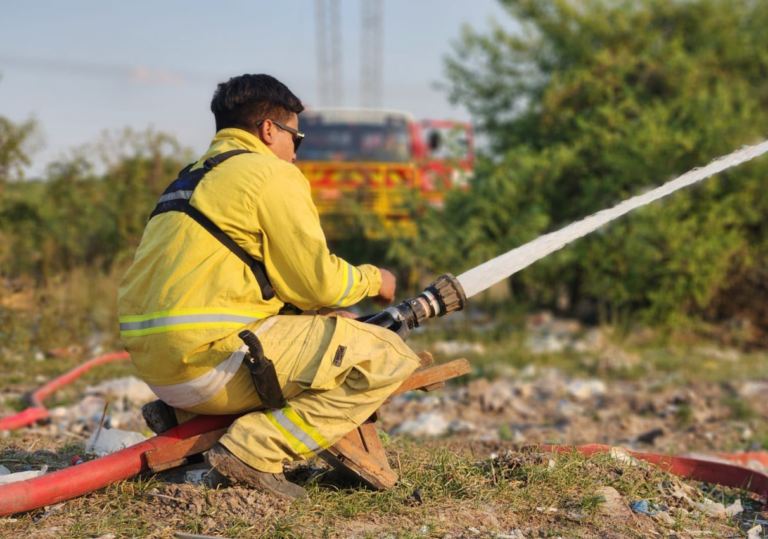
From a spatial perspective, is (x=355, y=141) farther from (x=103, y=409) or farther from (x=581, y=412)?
(x=103, y=409)

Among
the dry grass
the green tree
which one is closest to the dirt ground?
the dry grass

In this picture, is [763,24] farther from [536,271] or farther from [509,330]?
[509,330]

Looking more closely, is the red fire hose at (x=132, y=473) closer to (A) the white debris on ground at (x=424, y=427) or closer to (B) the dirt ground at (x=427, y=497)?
(B) the dirt ground at (x=427, y=497)

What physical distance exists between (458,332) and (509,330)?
646mm

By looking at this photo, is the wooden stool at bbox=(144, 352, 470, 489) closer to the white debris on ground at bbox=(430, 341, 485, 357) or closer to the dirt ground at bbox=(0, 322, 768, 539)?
the dirt ground at bbox=(0, 322, 768, 539)

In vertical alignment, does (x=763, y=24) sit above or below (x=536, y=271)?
above

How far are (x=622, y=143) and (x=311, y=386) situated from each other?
831 cm

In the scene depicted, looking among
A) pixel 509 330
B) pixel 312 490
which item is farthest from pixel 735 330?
pixel 312 490

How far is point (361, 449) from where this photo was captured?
132 inches

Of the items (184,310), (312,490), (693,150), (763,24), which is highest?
(763,24)

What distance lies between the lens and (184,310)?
2.96 meters

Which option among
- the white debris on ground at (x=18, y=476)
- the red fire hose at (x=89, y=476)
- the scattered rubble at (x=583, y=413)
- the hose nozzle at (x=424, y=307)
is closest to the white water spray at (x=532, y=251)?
the hose nozzle at (x=424, y=307)

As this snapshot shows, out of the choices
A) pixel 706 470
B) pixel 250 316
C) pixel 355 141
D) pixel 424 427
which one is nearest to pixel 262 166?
pixel 250 316

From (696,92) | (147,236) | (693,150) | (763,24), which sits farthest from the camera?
(763,24)
